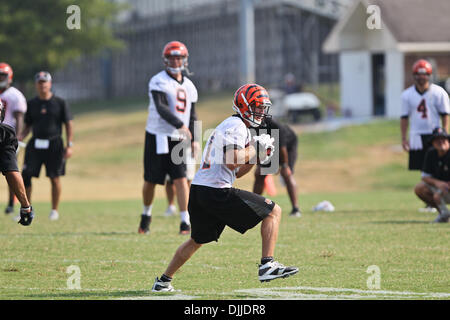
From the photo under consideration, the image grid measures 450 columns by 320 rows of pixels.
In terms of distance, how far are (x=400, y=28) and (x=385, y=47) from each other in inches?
34.5

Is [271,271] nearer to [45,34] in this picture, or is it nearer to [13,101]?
[13,101]

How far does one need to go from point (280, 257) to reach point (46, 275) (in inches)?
106

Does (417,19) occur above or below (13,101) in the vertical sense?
above

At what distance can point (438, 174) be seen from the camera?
13.2 m

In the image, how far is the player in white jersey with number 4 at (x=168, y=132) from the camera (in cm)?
1195

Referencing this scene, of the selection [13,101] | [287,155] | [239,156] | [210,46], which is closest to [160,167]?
[287,155]

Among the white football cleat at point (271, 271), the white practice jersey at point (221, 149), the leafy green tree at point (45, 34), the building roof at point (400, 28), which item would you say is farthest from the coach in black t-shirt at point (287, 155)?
the leafy green tree at point (45, 34)

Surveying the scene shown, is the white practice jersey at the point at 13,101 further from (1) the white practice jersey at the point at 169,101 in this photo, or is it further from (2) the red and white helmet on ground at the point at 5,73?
(1) the white practice jersey at the point at 169,101

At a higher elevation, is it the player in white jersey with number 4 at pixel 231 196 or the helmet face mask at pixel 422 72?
the helmet face mask at pixel 422 72

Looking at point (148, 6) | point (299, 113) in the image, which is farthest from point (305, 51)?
point (148, 6)

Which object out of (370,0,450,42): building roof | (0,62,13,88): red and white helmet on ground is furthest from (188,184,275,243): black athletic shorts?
(370,0,450,42): building roof

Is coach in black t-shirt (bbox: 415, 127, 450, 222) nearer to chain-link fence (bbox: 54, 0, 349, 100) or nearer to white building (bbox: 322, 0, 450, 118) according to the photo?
white building (bbox: 322, 0, 450, 118)

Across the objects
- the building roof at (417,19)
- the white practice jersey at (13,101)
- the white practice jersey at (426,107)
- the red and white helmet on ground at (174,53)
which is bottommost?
the white practice jersey at (426,107)

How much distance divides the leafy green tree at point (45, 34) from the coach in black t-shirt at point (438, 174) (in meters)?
Result: 30.7
